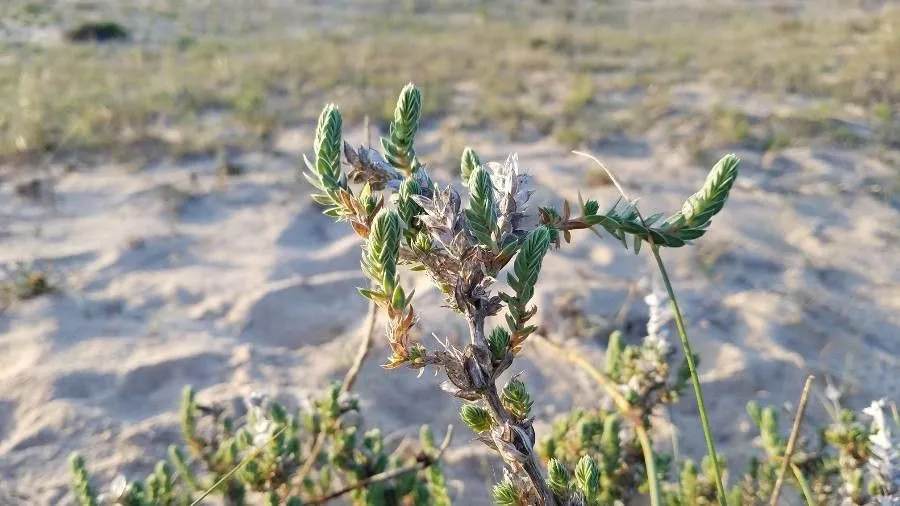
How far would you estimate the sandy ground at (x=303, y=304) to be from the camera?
2809 millimetres

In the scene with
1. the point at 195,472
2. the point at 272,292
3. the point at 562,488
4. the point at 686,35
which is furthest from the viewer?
the point at 686,35

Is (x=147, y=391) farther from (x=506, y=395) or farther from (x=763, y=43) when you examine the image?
(x=763, y=43)

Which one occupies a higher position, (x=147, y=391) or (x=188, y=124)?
(x=188, y=124)

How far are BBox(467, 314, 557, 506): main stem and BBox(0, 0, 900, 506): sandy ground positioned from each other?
1076 mm

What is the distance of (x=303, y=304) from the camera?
3.71 m

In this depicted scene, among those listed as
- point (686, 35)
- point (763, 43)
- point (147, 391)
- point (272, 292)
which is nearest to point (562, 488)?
point (147, 391)

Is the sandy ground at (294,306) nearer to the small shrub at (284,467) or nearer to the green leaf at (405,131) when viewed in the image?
the small shrub at (284,467)

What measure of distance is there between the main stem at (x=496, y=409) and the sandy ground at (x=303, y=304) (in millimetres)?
1076

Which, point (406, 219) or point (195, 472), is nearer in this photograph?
point (406, 219)

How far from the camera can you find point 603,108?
23.6ft

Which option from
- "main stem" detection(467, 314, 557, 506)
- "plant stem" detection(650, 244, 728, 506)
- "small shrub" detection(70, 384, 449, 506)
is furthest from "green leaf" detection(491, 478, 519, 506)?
"small shrub" detection(70, 384, 449, 506)

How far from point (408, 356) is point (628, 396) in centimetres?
111

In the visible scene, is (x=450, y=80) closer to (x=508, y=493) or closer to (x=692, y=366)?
(x=692, y=366)

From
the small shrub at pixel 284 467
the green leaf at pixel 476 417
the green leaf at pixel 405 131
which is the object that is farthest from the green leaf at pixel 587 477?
the small shrub at pixel 284 467
